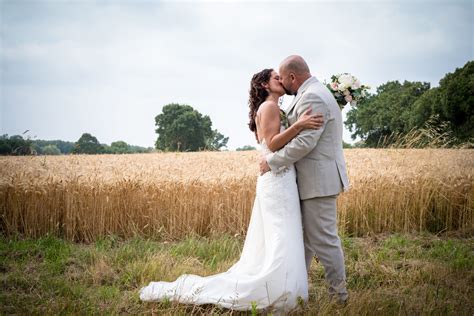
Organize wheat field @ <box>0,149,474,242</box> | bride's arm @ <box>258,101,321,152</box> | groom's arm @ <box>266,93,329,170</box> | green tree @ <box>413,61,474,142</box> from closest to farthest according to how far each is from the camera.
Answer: groom's arm @ <box>266,93,329,170</box>, bride's arm @ <box>258,101,321,152</box>, wheat field @ <box>0,149,474,242</box>, green tree @ <box>413,61,474,142</box>

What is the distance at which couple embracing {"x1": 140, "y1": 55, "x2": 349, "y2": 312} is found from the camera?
163 inches

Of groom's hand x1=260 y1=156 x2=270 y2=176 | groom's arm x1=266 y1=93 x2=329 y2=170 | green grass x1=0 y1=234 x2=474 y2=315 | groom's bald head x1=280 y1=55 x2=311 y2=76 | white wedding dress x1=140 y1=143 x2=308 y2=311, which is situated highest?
groom's bald head x1=280 y1=55 x2=311 y2=76

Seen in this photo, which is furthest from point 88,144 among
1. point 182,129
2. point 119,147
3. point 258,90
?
point 258,90

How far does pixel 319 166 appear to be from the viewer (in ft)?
13.9

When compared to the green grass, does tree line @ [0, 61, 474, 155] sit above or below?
above

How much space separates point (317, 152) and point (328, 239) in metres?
0.89

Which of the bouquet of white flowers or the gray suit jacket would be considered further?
the bouquet of white flowers

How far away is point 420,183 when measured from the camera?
8.55 m

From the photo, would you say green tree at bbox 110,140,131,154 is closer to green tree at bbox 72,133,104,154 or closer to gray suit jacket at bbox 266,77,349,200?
green tree at bbox 72,133,104,154

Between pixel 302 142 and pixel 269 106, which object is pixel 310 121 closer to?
pixel 302 142

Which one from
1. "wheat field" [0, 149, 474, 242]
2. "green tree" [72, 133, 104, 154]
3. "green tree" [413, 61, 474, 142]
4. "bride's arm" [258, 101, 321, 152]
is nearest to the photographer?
"bride's arm" [258, 101, 321, 152]

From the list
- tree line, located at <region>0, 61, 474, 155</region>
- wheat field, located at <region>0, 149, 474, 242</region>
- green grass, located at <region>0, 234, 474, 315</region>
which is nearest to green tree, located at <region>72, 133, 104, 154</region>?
tree line, located at <region>0, 61, 474, 155</region>

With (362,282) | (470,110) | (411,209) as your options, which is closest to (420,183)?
(411,209)

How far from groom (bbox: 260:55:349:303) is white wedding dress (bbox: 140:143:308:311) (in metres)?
0.14
